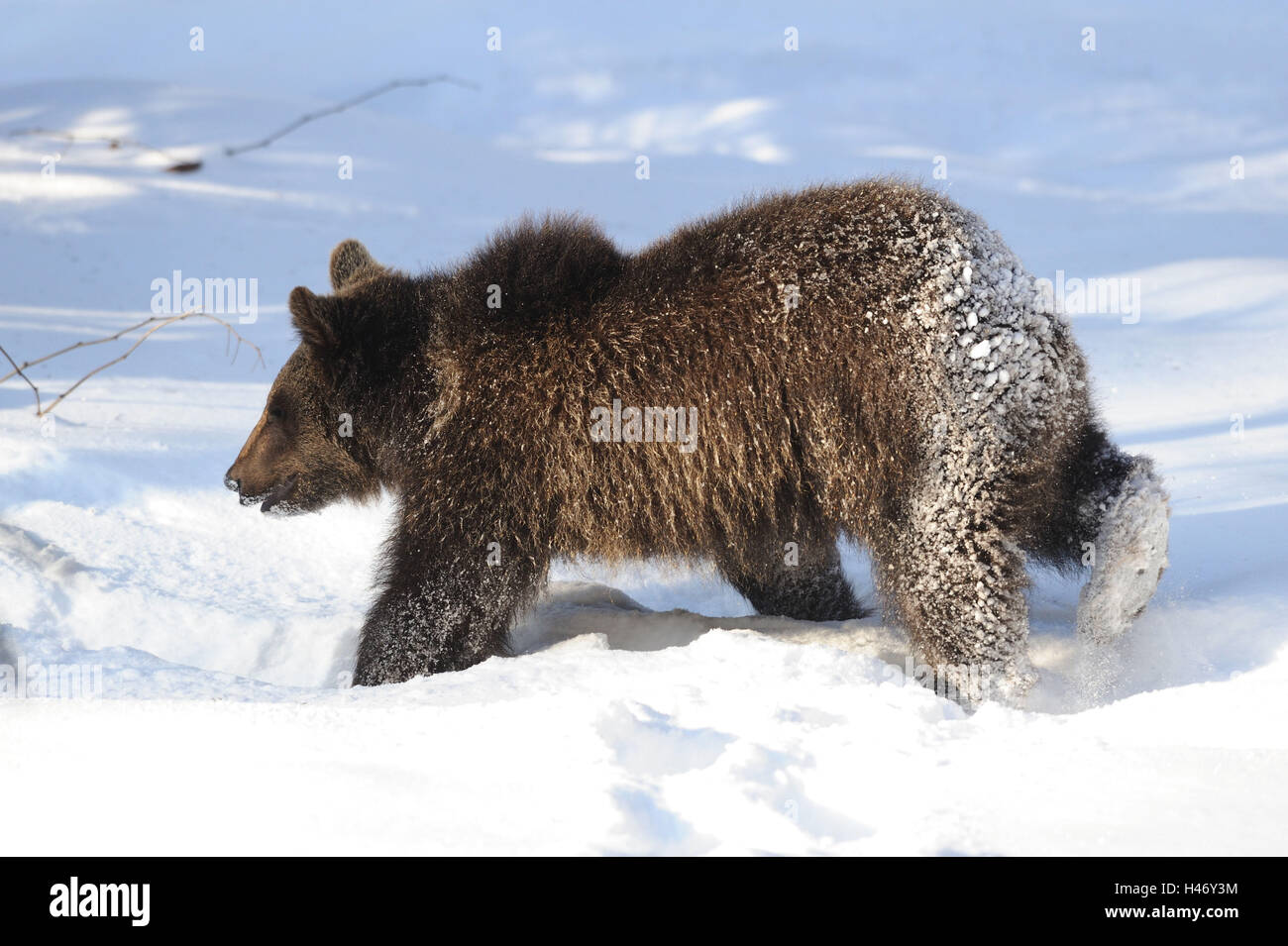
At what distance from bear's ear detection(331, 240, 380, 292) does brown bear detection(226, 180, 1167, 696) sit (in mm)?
834

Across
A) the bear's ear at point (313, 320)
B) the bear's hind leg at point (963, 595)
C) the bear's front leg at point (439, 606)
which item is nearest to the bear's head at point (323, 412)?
the bear's ear at point (313, 320)

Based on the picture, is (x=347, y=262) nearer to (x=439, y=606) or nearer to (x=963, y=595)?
(x=439, y=606)

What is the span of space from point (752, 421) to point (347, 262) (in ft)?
8.73

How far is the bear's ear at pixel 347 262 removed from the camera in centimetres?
588

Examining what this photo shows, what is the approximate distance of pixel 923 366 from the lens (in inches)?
160

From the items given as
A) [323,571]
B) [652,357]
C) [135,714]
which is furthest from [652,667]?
[323,571]

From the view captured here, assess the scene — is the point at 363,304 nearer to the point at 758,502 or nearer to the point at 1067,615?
Result: the point at 758,502

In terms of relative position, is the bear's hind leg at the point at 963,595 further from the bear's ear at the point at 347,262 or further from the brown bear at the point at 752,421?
the bear's ear at the point at 347,262

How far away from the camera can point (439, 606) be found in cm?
467

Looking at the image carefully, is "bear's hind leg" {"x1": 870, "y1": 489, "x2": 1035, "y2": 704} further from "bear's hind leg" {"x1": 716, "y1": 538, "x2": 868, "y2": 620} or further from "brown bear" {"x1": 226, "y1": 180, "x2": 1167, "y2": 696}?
"bear's hind leg" {"x1": 716, "y1": 538, "x2": 868, "y2": 620}

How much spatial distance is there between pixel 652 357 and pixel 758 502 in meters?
0.67

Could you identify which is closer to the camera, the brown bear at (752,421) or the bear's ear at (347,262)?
the brown bear at (752,421)

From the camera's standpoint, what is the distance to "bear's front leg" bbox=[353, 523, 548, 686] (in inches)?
183

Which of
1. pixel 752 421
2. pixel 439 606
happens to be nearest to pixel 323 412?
pixel 439 606
